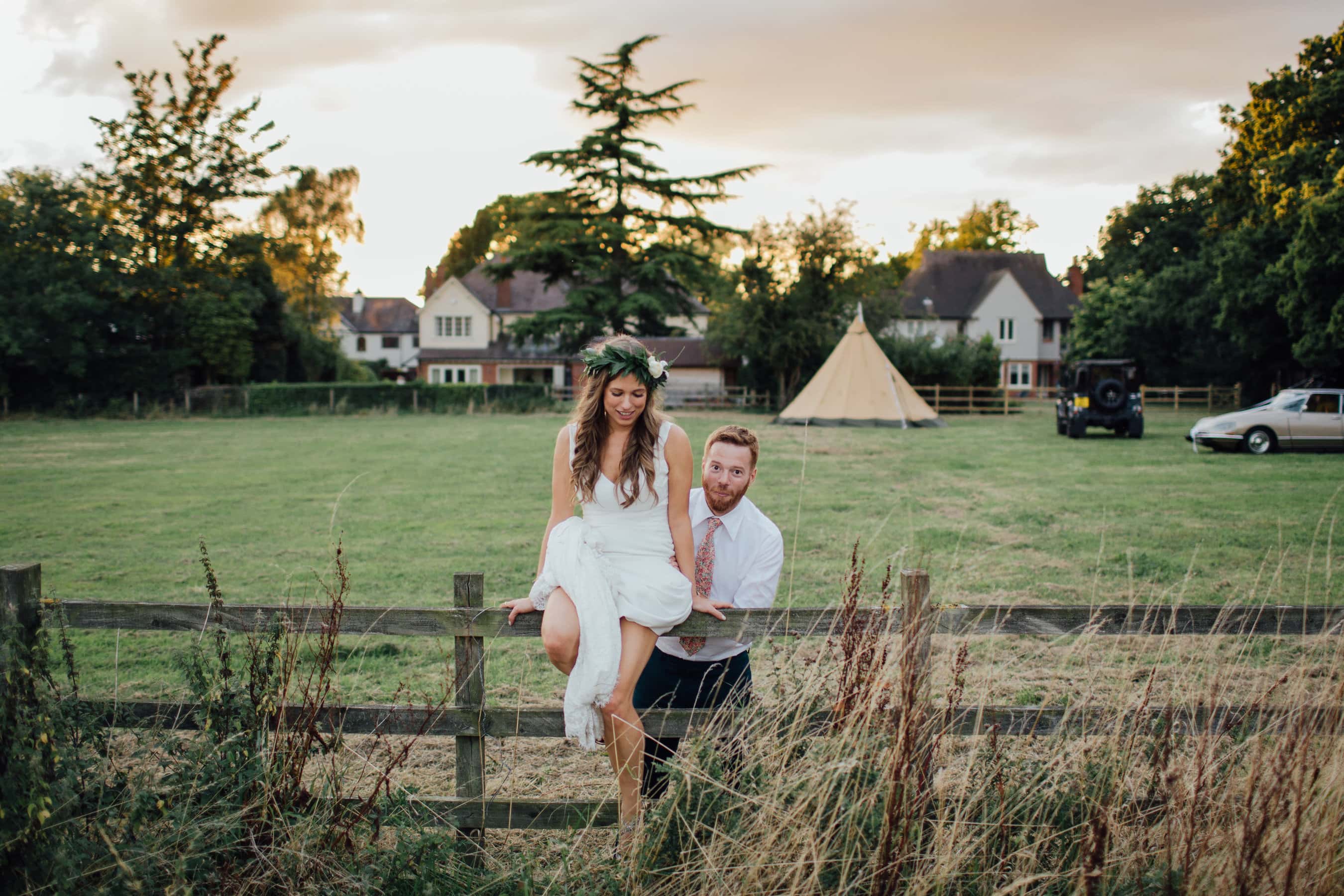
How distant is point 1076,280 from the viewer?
188 ft

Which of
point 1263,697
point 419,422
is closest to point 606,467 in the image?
point 1263,697

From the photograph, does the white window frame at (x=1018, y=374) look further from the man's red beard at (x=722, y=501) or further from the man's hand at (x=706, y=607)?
the man's hand at (x=706, y=607)

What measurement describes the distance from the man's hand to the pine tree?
31.9 metres

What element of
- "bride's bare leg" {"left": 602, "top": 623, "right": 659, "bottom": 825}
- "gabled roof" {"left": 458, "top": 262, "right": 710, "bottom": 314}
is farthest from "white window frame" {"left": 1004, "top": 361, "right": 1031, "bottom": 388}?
"bride's bare leg" {"left": 602, "top": 623, "right": 659, "bottom": 825}

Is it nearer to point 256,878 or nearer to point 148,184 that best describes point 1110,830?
point 256,878

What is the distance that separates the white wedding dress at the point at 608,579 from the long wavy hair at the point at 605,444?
2cm

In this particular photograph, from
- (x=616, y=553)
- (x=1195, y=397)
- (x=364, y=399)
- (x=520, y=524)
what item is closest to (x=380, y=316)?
(x=364, y=399)

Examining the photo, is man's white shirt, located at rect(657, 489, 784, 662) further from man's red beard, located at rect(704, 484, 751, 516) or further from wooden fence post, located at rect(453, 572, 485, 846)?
wooden fence post, located at rect(453, 572, 485, 846)

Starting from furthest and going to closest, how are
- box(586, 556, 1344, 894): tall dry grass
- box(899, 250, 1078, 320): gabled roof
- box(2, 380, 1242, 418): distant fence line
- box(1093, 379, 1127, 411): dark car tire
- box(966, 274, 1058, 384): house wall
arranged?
box(899, 250, 1078, 320): gabled roof, box(966, 274, 1058, 384): house wall, box(2, 380, 1242, 418): distant fence line, box(1093, 379, 1127, 411): dark car tire, box(586, 556, 1344, 894): tall dry grass

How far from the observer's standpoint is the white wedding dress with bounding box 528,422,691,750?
9.35 feet

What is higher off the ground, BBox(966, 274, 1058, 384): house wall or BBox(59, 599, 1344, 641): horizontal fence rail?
BBox(966, 274, 1058, 384): house wall

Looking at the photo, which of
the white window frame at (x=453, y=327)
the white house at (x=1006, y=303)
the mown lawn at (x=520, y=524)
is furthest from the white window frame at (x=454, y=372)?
the mown lawn at (x=520, y=524)

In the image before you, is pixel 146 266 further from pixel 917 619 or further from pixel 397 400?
pixel 917 619

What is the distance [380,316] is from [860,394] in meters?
52.0
